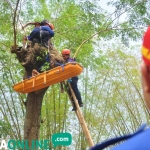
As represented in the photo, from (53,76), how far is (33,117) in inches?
51.6

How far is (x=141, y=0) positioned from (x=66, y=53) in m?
1.52

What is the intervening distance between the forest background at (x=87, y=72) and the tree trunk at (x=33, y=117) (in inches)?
38.5

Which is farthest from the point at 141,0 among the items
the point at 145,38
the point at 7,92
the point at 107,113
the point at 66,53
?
the point at 107,113

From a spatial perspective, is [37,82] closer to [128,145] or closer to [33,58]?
[33,58]

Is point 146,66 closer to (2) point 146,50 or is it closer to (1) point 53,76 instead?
(2) point 146,50

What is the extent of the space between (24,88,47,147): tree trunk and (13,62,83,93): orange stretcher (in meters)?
0.77

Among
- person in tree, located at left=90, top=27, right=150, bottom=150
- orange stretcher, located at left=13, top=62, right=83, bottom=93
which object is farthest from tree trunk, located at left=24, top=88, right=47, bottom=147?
person in tree, located at left=90, top=27, right=150, bottom=150

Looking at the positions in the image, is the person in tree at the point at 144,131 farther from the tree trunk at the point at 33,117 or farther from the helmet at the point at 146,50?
the tree trunk at the point at 33,117

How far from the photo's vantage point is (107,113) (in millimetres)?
11203

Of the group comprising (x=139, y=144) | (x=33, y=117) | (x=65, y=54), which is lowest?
(x=139, y=144)

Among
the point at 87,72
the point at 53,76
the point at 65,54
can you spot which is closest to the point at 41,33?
the point at 65,54

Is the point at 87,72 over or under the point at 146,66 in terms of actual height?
over

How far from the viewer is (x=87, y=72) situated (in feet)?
30.9

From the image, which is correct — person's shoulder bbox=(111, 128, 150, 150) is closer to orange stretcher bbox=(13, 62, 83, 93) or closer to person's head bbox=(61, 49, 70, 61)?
orange stretcher bbox=(13, 62, 83, 93)
